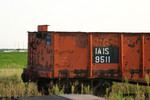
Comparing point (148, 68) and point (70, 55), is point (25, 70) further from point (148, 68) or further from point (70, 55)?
point (148, 68)

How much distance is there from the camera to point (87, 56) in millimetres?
9688

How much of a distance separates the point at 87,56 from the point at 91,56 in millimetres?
138

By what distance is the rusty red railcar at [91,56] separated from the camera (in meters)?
9.60

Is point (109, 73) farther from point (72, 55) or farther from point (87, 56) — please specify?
point (72, 55)

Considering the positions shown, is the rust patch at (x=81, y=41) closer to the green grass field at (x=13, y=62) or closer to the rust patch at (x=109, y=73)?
the rust patch at (x=109, y=73)

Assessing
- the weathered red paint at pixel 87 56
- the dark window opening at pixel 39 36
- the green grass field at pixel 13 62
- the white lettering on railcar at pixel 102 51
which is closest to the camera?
the weathered red paint at pixel 87 56

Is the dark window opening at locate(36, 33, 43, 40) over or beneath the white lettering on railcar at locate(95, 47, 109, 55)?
over

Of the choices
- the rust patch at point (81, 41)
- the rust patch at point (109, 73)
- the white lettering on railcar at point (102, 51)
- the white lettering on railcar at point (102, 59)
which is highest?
the rust patch at point (81, 41)

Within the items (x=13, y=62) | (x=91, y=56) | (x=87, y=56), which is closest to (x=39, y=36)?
(x=87, y=56)

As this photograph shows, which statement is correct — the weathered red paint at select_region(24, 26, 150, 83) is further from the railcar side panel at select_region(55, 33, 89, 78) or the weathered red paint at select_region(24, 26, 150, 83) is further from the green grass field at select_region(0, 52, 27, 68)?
the green grass field at select_region(0, 52, 27, 68)

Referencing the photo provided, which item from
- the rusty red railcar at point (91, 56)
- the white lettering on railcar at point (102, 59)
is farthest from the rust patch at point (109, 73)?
the white lettering on railcar at point (102, 59)

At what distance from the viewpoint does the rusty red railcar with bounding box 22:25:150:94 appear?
9.60m

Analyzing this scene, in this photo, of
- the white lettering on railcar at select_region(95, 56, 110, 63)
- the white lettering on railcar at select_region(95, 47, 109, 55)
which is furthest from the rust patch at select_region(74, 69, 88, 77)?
the white lettering on railcar at select_region(95, 47, 109, 55)

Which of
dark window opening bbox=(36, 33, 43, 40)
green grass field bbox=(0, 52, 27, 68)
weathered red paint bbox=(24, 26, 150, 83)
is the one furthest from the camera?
green grass field bbox=(0, 52, 27, 68)
